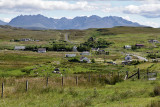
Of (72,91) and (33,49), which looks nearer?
(72,91)

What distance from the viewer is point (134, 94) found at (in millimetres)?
17922

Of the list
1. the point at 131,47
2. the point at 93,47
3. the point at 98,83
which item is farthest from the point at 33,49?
the point at 98,83

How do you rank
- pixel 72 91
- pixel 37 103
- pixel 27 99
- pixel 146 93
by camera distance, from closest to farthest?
1. pixel 37 103
2. pixel 27 99
3. pixel 146 93
4. pixel 72 91

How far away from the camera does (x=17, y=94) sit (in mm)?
18859

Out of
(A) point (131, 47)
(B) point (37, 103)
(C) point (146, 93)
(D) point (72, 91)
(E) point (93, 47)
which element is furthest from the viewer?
(E) point (93, 47)

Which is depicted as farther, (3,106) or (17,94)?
(17,94)

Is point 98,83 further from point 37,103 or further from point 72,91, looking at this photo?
point 37,103

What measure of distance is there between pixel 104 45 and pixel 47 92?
173 m

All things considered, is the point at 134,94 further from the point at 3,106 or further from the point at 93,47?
the point at 93,47

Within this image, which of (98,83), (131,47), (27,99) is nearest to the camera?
(27,99)

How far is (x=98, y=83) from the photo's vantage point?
25984 millimetres

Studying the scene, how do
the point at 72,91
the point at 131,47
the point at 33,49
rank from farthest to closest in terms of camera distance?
the point at 131,47
the point at 33,49
the point at 72,91

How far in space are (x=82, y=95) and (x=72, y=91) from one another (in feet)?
3.57

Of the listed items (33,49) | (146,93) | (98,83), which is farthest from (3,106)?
(33,49)
